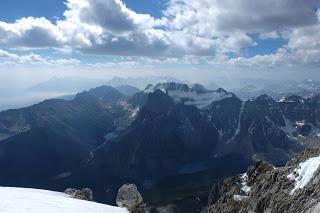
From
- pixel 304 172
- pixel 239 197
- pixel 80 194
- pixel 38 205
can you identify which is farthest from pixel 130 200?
pixel 239 197

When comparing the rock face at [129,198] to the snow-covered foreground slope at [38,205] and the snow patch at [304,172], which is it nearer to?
the snow-covered foreground slope at [38,205]

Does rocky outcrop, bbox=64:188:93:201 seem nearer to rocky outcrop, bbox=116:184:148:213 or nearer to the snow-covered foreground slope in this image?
rocky outcrop, bbox=116:184:148:213

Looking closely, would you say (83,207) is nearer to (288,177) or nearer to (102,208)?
(102,208)

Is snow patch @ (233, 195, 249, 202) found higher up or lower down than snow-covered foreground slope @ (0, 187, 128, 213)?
lower down

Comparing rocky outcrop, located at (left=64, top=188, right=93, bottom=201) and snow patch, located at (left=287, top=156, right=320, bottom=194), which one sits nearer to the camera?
snow patch, located at (left=287, top=156, right=320, bottom=194)

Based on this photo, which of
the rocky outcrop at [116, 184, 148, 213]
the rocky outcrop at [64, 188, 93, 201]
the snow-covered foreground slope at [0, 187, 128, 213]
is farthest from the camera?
the rocky outcrop at [64, 188, 93, 201]

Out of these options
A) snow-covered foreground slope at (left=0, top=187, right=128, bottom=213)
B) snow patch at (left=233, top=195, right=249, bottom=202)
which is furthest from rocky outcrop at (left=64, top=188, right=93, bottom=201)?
snow patch at (left=233, top=195, right=249, bottom=202)

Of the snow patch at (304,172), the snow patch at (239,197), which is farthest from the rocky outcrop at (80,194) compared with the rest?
the snow patch at (239,197)

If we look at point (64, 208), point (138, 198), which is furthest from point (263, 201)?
point (64, 208)

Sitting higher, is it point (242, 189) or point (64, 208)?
point (64, 208)

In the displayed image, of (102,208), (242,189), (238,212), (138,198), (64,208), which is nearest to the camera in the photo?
(64,208)
